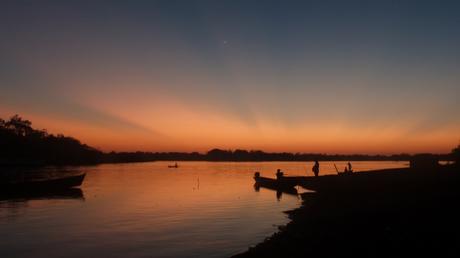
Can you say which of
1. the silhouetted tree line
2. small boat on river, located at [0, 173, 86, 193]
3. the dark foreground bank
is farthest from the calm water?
the silhouetted tree line

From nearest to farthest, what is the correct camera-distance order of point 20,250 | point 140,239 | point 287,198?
point 20,250 < point 140,239 < point 287,198

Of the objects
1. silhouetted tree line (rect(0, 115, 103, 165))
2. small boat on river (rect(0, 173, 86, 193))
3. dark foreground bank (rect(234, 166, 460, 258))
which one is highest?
silhouetted tree line (rect(0, 115, 103, 165))

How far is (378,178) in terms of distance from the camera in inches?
1609

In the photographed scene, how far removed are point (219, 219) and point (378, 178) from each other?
18.2 metres

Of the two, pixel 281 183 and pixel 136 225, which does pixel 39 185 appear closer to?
pixel 136 225

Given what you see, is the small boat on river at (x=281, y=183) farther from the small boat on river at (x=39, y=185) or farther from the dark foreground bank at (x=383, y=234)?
the small boat on river at (x=39, y=185)

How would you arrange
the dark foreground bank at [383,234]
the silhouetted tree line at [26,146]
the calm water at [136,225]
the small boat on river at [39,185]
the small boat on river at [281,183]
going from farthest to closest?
the silhouetted tree line at [26,146], the small boat on river at [281,183], the small boat on river at [39,185], the calm water at [136,225], the dark foreground bank at [383,234]

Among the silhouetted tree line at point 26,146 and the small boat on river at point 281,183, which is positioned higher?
the silhouetted tree line at point 26,146

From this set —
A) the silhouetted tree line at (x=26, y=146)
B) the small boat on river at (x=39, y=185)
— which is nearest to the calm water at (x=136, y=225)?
the small boat on river at (x=39, y=185)

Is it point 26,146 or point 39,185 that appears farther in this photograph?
point 26,146

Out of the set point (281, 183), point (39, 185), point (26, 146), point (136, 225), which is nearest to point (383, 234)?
point (136, 225)

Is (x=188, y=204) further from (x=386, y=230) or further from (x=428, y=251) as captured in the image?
(x=428, y=251)

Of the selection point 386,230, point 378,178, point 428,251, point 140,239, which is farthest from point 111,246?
point 378,178

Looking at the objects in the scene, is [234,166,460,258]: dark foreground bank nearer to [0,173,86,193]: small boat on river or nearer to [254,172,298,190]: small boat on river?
[254,172,298,190]: small boat on river
